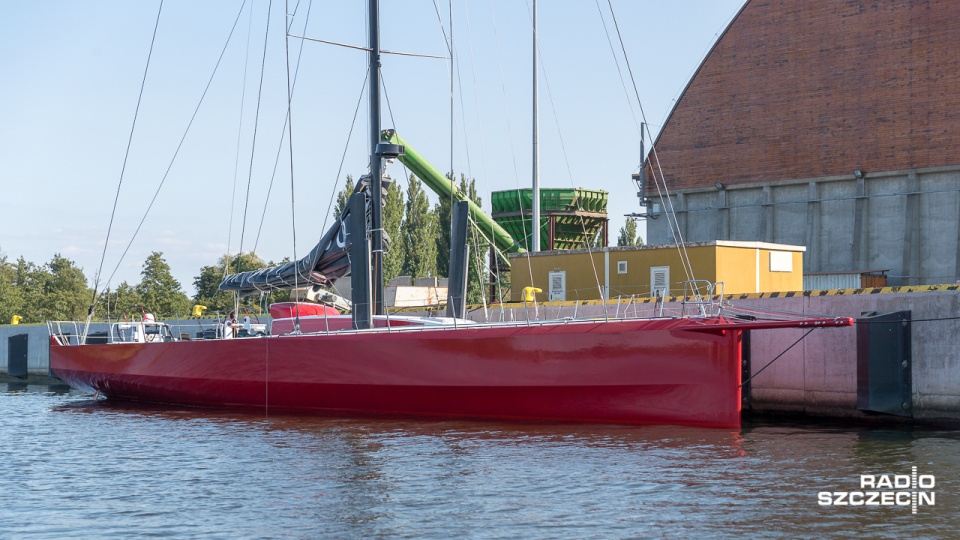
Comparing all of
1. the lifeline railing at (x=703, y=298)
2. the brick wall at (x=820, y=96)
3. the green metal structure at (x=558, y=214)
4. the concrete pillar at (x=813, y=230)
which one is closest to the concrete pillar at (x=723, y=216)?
the brick wall at (x=820, y=96)

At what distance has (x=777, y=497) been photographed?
12320 mm

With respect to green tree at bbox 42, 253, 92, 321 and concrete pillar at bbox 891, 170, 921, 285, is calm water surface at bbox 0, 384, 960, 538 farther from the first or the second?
green tree at bbox 42, 253, 92, 321

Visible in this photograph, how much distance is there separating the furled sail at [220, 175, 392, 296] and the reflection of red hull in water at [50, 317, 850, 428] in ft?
7.59

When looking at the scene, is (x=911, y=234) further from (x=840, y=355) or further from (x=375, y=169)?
(x=375, y=169)

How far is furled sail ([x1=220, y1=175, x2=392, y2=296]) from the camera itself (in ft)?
76.3

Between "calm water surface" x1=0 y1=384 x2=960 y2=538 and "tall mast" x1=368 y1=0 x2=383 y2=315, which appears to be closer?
"calm water surface" x1=0 y1=384 x2=960 y2=538

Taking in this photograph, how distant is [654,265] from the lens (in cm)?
2720

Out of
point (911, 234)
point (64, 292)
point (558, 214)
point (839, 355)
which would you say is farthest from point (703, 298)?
point (64, 292)

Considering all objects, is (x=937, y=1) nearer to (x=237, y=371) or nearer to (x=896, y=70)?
(x=896, y=70)

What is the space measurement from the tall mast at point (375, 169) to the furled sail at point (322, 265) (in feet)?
0.65

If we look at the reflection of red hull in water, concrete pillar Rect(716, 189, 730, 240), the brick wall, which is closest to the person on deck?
the reflection of red hull in water

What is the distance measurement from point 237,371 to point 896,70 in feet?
84.9

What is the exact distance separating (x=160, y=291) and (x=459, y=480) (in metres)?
47.8

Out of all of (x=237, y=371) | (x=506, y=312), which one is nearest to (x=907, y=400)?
(x=506, y=312)
